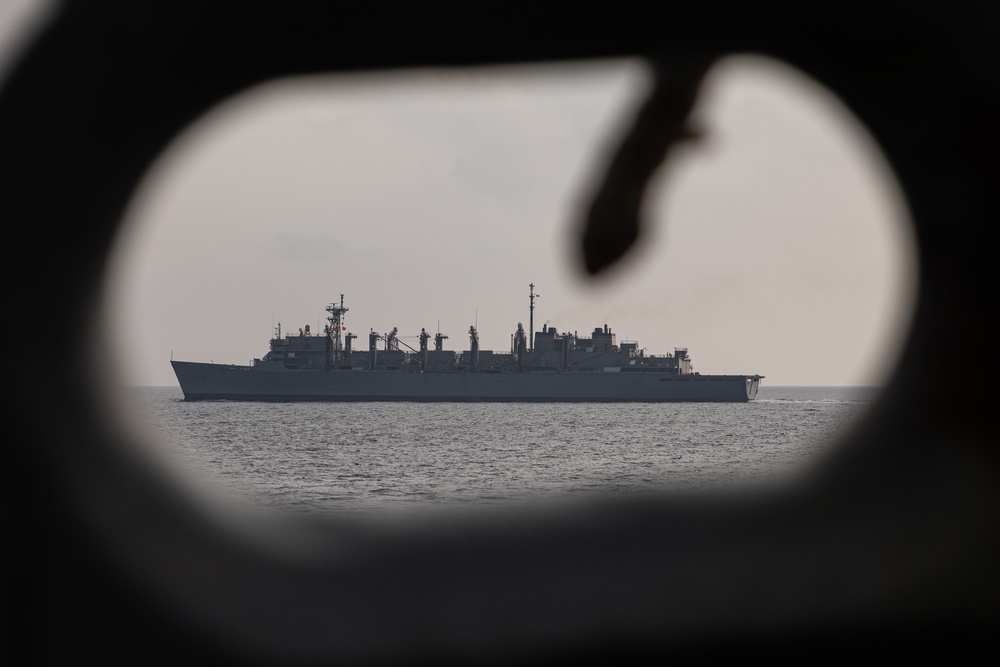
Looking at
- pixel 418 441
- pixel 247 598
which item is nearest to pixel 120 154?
pixel 247 598

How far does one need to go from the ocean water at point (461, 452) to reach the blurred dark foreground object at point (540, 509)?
748cm

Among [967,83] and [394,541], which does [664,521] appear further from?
[967,83]

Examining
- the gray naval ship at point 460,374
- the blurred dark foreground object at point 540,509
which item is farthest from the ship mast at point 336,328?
the blurred dark foreground object at point 540,509

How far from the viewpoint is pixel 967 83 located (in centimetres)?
83

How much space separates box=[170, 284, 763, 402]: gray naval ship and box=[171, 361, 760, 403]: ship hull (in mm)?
73

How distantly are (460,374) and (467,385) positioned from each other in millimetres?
1262

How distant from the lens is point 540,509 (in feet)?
3.69

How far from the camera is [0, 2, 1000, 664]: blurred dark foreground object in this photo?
0.87 m

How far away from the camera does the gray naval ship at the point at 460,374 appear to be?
6381 centimetres

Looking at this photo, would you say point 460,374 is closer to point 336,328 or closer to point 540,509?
point 336,328

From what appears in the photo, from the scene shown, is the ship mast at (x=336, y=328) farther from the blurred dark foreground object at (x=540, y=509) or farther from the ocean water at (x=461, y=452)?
the blurred dark foreground object at (x=540, y=509)

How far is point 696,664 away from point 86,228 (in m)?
0.83

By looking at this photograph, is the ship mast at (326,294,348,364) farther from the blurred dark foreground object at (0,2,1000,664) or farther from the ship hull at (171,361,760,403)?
the blurred dark foreground object at (0,2,1000,664)

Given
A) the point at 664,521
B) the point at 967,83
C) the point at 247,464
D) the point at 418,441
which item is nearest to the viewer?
the point at 967,83
